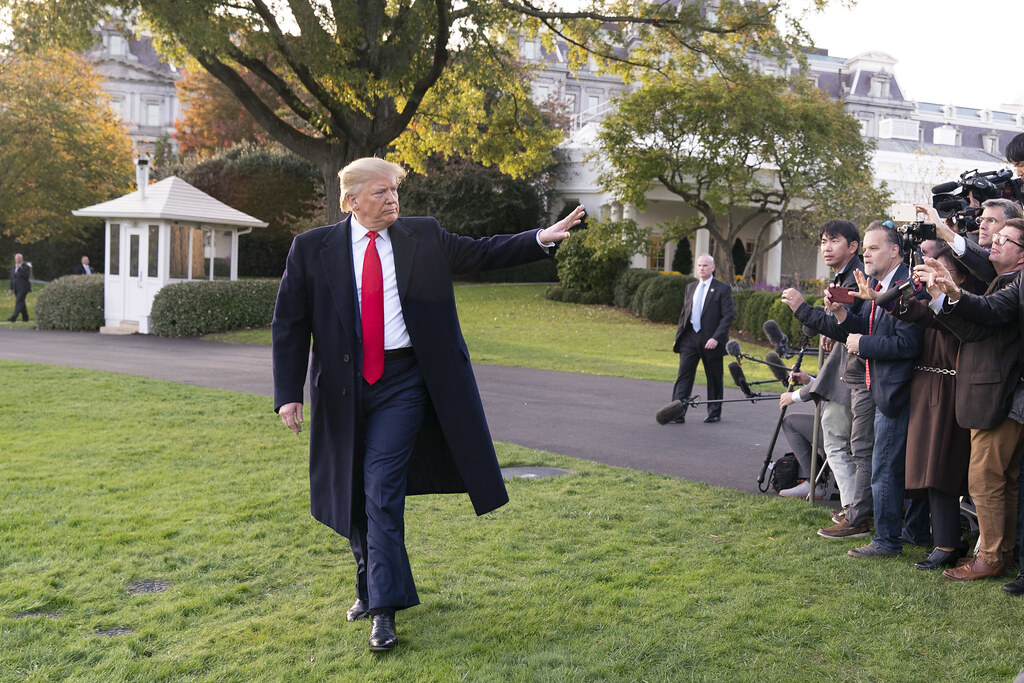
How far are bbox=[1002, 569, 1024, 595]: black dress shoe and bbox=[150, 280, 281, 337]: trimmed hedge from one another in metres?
20.0

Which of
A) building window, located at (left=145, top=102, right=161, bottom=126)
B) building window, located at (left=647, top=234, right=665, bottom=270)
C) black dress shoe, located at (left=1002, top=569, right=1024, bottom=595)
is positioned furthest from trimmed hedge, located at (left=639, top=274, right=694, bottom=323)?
building window, located at (left=145, top=102, right=161, bottom=126)

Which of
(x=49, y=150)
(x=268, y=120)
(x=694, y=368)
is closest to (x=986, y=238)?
(x=694, y=368)

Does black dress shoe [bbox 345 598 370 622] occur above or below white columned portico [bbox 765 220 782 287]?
below

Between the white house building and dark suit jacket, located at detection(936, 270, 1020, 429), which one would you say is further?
the white house building

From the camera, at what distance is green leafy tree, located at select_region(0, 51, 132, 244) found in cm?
3281

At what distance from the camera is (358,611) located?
4.48 metres

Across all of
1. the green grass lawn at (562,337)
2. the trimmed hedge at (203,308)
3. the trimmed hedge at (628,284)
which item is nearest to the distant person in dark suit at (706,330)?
the green grass lawn at (562,337)

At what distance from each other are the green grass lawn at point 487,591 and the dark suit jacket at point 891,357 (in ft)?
3.10

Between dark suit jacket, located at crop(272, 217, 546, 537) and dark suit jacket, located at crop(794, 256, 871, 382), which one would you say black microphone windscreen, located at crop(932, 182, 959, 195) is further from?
dark suit jacket, located at crop(272, 217, 546, 537)

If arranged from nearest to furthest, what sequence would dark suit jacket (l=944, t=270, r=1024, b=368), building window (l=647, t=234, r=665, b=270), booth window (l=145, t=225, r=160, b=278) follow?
dark suit jacket (l=944, t=270, r=1024, b=368)
booth window (l=145, t=225, r=160, b=278)
building window (l=647, t=234, r=665, b=270)

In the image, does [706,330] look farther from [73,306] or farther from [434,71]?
[73,306]

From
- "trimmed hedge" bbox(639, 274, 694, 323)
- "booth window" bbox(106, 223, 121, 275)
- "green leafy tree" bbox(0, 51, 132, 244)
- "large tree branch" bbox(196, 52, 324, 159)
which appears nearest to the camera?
"large tree branch" bbox(196, 52, 324, 159)

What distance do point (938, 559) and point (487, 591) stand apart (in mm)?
2603

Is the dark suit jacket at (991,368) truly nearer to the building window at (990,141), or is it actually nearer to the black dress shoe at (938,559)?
the black dress shoe at (938,559)
